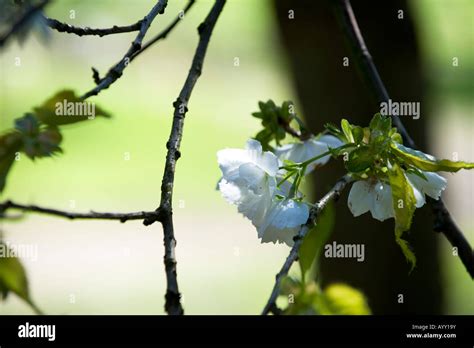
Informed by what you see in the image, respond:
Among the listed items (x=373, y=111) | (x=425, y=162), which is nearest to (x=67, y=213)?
(x=425, y=162)

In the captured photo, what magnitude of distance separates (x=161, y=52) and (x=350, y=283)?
597 centimetres

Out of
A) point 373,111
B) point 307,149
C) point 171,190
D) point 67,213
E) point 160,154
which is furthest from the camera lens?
point 160,154

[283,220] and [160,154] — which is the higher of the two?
[160,154]

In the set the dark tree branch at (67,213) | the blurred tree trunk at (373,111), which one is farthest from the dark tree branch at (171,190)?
the blurred tree trunk at (373,111)

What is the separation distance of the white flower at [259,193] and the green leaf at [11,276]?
0.64 ft

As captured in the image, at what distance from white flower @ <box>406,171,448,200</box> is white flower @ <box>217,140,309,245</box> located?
0.12m

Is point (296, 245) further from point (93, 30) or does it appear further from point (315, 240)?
point (93, 30)

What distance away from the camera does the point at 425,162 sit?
2.06 feet

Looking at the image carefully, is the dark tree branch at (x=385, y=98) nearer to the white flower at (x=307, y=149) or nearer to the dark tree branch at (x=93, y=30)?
the white flower at (x=307, y=149)

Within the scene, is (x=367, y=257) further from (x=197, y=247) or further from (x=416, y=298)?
(x=197, y=247)

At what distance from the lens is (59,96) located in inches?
26.7

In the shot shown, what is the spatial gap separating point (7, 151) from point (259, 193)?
0.78ft

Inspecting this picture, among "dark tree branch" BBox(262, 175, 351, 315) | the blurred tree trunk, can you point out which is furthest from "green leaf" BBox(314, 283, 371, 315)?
the blurred tree trunk

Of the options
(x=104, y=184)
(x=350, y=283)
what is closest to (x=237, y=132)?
(x=104, y=184)
